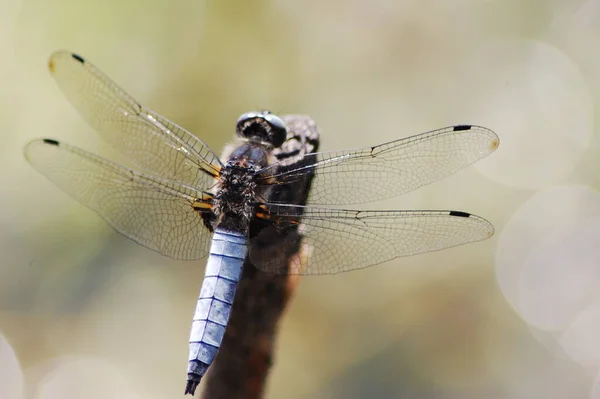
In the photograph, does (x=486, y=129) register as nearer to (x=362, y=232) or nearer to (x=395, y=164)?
(x=395, y=164)

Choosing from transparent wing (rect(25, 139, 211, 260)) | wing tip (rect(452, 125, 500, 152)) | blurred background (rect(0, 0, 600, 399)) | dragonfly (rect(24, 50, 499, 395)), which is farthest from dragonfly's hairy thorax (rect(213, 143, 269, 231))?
blurred background (rect(0, 0, 600, 399))

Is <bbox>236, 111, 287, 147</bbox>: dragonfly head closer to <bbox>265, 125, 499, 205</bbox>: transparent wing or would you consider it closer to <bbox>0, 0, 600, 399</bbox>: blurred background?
<bbox>265, 125, 499, 205</bbox>: transparent wing

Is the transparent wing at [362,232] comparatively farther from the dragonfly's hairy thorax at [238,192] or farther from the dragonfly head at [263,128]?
the dragonfly head at [263,128]

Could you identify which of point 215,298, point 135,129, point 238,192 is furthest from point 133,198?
point 215,298

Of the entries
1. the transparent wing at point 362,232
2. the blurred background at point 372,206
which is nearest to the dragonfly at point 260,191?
the transparent wing at point 362,232

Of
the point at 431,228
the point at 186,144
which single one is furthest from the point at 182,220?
the point at 431,228

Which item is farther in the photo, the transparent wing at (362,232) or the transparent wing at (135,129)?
the transparent wing at (135,129)
